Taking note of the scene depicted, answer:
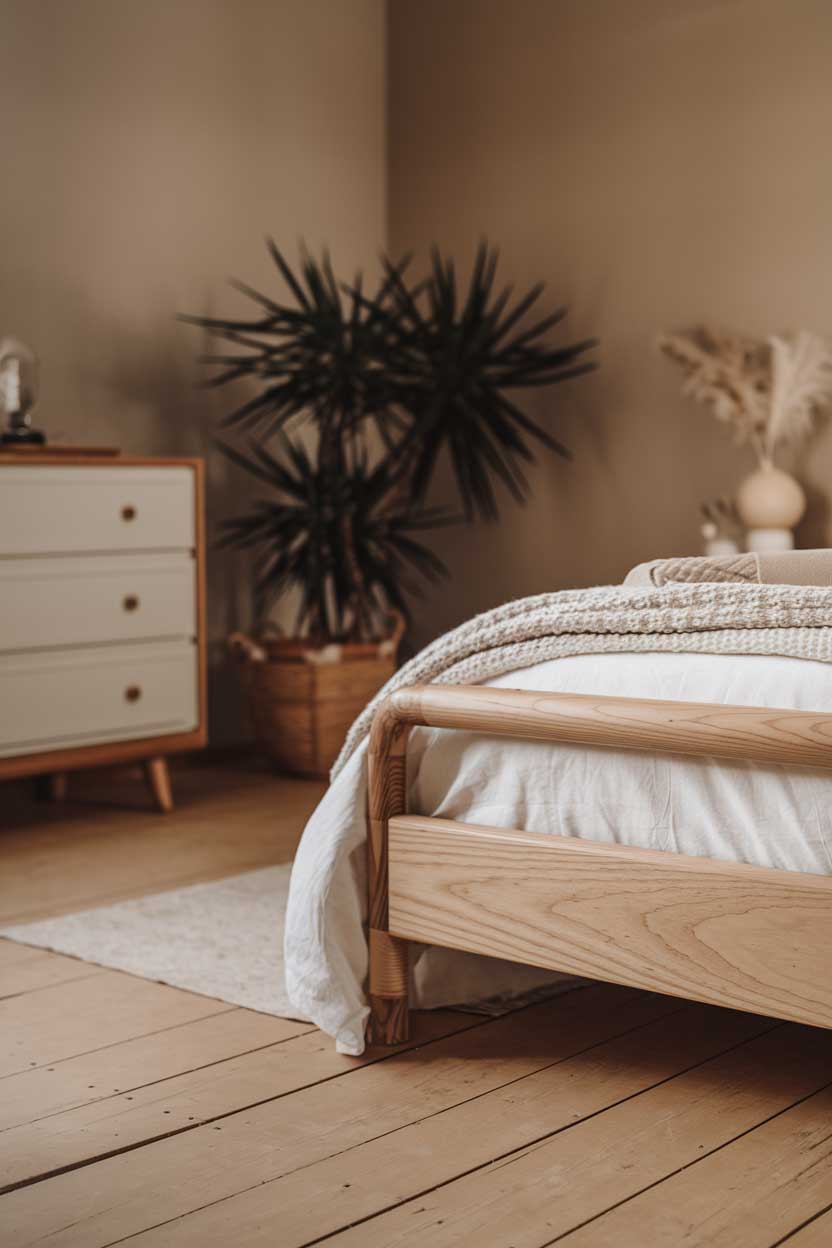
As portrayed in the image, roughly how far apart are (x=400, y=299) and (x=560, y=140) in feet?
2.64

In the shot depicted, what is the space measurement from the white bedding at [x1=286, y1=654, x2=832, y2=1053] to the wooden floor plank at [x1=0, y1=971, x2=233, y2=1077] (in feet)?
0.88

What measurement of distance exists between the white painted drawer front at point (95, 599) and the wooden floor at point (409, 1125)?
1.04m

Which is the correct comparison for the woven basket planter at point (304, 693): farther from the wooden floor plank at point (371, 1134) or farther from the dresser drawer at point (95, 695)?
the wooden floor plank at point (371, 1134)

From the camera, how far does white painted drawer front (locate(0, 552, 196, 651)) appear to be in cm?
325

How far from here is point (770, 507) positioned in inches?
153

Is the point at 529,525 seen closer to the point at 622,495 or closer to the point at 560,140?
the point at 622,495

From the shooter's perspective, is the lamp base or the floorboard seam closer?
the floorboard seam

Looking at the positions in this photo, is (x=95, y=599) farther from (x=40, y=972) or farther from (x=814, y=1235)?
(x=814, y=1235)

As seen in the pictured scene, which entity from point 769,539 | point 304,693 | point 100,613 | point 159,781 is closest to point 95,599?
point 100,613

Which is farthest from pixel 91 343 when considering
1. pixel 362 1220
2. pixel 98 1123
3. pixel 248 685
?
pixel 362 1220

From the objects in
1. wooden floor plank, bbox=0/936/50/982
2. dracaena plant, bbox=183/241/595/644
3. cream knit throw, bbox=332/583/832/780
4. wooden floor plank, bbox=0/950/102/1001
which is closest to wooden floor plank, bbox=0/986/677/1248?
cream knit throw, bbox=332/583/832/780

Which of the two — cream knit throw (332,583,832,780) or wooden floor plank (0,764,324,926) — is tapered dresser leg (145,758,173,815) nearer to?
wooden floor plank (0,764,324,926)

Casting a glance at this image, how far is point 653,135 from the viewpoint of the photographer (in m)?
4.37

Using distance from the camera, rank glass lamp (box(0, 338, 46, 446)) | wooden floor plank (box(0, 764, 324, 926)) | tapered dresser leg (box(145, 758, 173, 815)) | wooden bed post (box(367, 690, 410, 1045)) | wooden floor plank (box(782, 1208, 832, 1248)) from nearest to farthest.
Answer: wooden floor plank (box(782, 1208, 832, 1248)), wooden bed post (box(367, 690, 410, 1045)), wooden floor plank (box(0, 764, 324, 926)), glass lamp (box(0, 338, 46, 446)), tapered dresser leg (box(145, 758, 173, 815))
